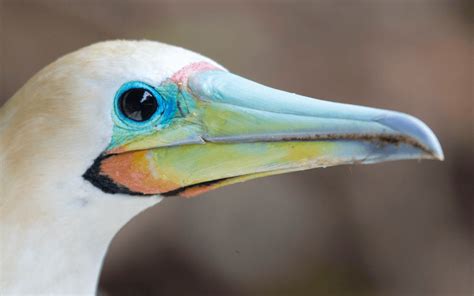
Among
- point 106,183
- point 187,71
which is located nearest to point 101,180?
point 106,183

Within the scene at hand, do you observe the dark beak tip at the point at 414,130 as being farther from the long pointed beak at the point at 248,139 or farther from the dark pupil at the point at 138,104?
the dark pupil at the point at 138,104

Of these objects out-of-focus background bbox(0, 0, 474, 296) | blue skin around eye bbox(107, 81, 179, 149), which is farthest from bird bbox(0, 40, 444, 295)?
out-of-focus background bbox(0, 0, 474, 296)

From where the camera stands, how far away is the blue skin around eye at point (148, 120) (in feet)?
5.13

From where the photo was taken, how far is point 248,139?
1.54m

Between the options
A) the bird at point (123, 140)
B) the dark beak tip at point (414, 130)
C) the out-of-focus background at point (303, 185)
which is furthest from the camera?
the out-of-focus background at point (303, 185)

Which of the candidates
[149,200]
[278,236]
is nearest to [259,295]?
[278,236]

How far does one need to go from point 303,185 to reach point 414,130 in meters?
2.72

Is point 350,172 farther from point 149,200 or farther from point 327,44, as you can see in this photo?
point 149,200

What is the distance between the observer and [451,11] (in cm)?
482

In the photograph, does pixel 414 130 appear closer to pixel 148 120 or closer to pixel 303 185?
pixel 148 120

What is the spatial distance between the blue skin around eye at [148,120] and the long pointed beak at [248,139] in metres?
0.01

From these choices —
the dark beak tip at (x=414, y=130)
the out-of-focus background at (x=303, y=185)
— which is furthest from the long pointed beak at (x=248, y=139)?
the out-of-focus background at (x=303, y=185)

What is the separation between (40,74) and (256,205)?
252 centimetres

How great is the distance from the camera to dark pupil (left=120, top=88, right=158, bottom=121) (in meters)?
1.56
